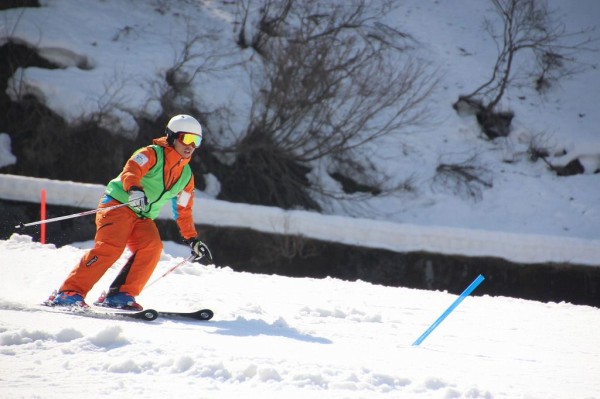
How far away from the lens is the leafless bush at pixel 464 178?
17484 mm

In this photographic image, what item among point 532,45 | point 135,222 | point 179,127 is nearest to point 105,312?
point 135,222

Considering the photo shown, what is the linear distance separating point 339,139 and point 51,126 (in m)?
5.19

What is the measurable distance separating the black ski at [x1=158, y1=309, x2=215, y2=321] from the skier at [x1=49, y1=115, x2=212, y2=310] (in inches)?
9.8

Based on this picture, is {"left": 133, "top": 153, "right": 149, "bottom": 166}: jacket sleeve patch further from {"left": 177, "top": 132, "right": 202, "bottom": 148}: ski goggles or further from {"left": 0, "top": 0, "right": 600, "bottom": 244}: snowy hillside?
{"left": 0, "top": 0, "right": 600, "bottom": 244}: snowy hillside

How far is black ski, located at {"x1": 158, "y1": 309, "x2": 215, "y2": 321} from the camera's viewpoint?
6.08m

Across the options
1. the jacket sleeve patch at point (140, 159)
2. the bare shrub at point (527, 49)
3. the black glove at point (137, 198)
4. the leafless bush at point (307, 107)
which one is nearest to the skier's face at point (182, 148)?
the jacket sleeve patch at point (140, 159)

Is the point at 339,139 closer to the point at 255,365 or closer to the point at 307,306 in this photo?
the point at 307,306

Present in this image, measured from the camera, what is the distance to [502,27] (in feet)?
70.3

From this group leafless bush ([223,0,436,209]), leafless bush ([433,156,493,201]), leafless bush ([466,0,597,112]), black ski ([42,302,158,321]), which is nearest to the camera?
black ski ([42,302,158,321])

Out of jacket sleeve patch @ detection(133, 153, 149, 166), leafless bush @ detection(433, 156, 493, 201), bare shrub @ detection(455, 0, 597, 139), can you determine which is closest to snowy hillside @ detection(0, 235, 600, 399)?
jacket sleeve patch @ detection(133, 153, 149, 166)

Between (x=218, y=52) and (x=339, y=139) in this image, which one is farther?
(x=218, y=52)

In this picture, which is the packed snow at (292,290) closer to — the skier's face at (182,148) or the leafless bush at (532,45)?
the leafless bush at (532,45)

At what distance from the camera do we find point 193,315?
20.0 feet

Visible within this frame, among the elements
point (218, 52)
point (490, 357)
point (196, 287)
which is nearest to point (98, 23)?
point (218, 52)
